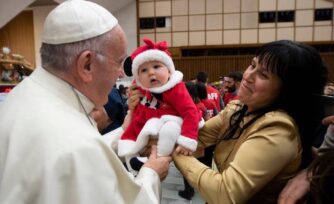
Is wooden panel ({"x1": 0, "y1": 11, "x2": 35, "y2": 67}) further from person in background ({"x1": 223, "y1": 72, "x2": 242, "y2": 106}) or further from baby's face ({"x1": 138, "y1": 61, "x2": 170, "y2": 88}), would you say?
baby's face ({"x1": 138, "y1": 61, "x2": 170, "y2": 88})

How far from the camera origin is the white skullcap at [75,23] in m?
1.00

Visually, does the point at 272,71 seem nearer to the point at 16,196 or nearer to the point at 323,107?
the point at 323,107

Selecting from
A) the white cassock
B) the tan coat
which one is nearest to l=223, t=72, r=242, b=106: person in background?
the tan coat

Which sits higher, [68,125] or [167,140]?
[68,125]

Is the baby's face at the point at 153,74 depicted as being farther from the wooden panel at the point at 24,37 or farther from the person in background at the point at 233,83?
the wooden panel at the point at 24,37

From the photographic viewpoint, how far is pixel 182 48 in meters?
12.7

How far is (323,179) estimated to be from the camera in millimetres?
824

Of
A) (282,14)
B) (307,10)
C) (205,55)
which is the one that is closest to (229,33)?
(205,55)

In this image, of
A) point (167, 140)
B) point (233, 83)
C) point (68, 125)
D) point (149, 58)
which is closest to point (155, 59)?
point (149, 58)

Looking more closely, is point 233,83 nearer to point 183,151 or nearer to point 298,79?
point 183,151

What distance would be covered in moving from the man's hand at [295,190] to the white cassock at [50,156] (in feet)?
1.85

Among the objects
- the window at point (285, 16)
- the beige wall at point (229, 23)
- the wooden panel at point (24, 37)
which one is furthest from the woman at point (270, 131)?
the wooden panel at point (24, 37)

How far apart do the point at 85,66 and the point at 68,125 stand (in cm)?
27

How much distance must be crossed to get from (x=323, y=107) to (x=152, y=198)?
73 centimetres
